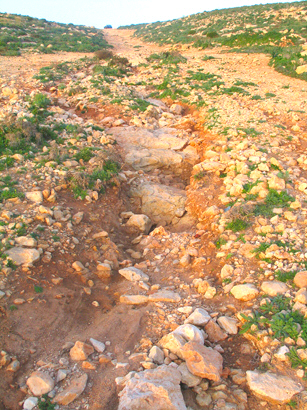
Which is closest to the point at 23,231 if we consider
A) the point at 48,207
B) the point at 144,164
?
the point at 48,207

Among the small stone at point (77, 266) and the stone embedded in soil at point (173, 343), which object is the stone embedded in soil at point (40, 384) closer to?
the stone embedded in soil at point (173, 343)

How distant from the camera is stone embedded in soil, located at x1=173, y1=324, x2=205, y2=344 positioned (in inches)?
116

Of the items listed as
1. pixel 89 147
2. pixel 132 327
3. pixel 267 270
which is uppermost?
pixel 89 147

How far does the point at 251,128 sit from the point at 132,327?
6043mm

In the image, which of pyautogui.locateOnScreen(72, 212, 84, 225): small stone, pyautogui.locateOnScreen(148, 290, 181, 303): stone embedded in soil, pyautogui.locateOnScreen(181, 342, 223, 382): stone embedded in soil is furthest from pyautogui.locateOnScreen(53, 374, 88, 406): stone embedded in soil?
pyautogui.locateOnScreen(72, 212, 84, 225): small stone

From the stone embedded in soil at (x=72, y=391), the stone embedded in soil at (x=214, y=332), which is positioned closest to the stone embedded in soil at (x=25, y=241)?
the stone embedded in soil at (x=72, y=391)

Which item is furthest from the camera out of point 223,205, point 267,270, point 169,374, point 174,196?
point 174,196

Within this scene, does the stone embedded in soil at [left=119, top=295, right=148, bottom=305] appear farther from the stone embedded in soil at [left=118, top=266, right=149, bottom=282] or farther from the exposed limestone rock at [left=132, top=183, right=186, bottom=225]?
the exposed limestone rock at [left=132, top=183, right=186, bottom=225]

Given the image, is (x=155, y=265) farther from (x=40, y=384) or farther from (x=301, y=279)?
(x=40, y=384)

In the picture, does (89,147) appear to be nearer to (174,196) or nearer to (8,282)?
(174,196)

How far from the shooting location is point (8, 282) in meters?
3.29

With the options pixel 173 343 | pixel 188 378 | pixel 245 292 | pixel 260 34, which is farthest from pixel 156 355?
pixel 260 34

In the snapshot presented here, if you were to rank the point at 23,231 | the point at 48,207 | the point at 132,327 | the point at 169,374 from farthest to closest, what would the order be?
the point at 48,207 < the point at 23,231 < the point at 132,327 < the point at 169,374

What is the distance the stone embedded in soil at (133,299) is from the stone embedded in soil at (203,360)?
0.92m
